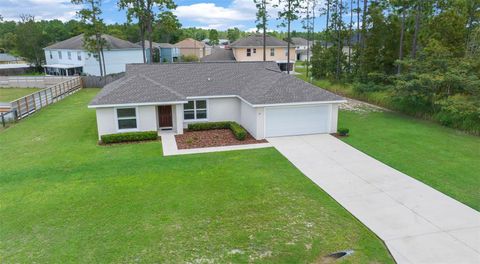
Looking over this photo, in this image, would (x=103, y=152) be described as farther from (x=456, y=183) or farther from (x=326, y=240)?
(x=456, y=183)

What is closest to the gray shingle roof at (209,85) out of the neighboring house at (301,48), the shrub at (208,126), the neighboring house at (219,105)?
the neighboring house at (219,105)

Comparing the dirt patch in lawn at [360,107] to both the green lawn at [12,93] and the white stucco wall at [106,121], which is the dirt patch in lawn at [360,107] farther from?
the green lawn at [12,93]

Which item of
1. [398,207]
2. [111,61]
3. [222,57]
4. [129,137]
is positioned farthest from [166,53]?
[398,207]

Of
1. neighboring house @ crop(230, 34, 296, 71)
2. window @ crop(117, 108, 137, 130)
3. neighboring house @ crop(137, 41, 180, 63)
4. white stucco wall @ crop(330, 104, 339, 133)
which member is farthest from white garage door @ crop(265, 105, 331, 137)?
neighboring house @ crop(137, 41, 180, 63)

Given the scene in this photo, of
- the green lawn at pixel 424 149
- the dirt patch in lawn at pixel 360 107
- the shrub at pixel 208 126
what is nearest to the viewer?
the green lawn at pixel 424 149

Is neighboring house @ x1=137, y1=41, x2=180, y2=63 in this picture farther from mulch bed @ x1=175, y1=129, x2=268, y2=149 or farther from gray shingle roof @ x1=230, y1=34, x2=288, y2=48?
Answer: mulch bed @ x1=175, y1=129, x2=268, y2=149

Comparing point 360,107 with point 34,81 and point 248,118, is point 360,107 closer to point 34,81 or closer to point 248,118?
point 248,118

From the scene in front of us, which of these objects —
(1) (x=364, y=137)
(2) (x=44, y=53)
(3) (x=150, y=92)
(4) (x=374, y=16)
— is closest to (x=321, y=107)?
(1) (x=364, y=137)
